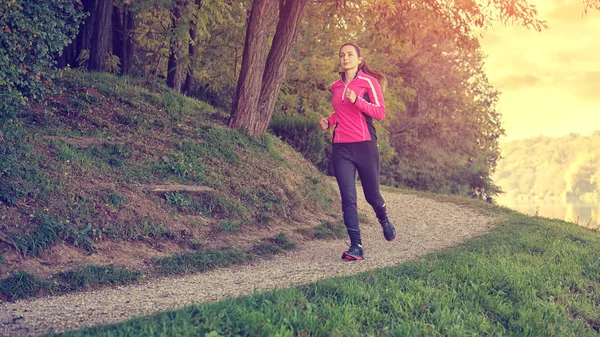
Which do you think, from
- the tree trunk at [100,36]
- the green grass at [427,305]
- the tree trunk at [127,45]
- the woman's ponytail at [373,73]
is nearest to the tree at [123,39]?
the tree trunk at [127,45]

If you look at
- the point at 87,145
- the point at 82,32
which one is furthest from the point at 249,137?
the point at 82,32

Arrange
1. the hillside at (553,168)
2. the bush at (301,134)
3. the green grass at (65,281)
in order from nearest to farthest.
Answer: the green grass at (65,281) < the bush at (301,134) < the hillside at (553,168)

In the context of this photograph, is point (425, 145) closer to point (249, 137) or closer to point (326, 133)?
point (326, 133)

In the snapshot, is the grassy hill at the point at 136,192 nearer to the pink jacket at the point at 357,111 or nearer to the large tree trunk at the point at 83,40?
the pink jacket at the point at 357,111

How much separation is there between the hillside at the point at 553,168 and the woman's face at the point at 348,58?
116096 mm

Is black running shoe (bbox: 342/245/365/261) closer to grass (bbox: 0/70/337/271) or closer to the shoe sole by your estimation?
the shoe sole

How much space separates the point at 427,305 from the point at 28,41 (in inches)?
237

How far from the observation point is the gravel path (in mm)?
5324

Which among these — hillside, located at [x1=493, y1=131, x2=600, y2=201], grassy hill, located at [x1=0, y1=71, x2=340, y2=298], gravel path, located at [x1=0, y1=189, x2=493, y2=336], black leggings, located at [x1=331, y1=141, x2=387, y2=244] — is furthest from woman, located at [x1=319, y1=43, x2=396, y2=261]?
hillside, located at [x1=493, y1=131, x2=600, y2=201]

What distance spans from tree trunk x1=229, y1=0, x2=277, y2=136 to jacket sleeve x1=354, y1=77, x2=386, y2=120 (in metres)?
6.51

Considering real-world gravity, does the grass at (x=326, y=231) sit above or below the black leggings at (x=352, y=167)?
below

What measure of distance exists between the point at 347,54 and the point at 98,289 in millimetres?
3817

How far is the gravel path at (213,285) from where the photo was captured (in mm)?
5324

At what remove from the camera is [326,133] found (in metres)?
22.8
